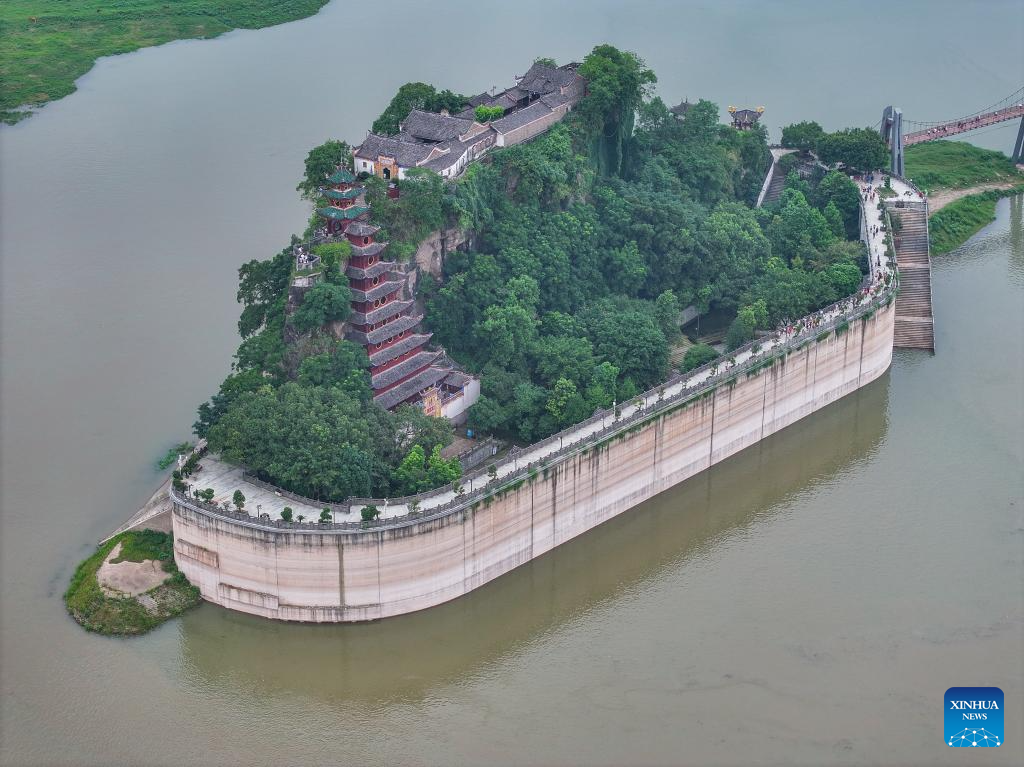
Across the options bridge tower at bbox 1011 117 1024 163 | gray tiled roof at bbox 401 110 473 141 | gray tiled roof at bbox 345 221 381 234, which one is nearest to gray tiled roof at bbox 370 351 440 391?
gray tiled roof at bbox 345 221 381 234

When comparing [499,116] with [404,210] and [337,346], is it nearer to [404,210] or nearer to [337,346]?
[404,210]

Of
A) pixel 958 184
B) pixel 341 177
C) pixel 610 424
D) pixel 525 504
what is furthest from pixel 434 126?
pixel 958 184

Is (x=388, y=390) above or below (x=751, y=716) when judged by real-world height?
above

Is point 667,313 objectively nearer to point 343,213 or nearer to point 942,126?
point 343,213

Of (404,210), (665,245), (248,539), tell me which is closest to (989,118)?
(665,245)

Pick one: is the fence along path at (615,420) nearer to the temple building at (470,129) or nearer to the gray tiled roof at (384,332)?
the gray tiled roof at (384,332)
